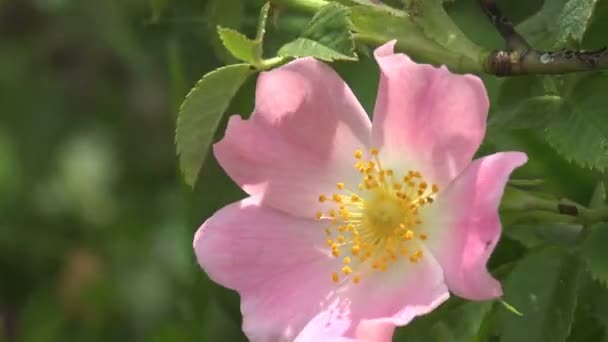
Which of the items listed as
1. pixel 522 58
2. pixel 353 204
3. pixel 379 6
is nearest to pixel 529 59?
pixel 522 58

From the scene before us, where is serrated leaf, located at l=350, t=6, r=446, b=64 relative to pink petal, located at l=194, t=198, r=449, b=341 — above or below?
Result: above

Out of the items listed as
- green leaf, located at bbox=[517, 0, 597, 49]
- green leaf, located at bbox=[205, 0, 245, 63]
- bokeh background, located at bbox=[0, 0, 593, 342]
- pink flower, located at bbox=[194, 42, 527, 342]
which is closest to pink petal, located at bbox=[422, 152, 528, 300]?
pink flower, located at bbox=[194, 42, 527, 342]

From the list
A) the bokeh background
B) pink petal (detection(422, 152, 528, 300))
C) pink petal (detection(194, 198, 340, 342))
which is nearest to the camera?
pink petal (detection(422, 152, 528, 300))

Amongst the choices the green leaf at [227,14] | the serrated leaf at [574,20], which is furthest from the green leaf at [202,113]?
the serrated leaf at [574,20]

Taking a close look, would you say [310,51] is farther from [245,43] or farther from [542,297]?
[542,297]

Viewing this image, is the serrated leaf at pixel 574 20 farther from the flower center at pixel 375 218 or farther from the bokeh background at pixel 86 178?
the bokeh background at pixel 86 178

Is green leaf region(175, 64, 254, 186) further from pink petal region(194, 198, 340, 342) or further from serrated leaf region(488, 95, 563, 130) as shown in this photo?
serrated leaf region(488, 95, 563, 130)

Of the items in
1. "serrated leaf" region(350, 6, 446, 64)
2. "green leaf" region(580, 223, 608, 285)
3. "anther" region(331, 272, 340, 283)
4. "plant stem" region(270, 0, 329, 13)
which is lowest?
"anther" region(331, 272, 340, 283)
